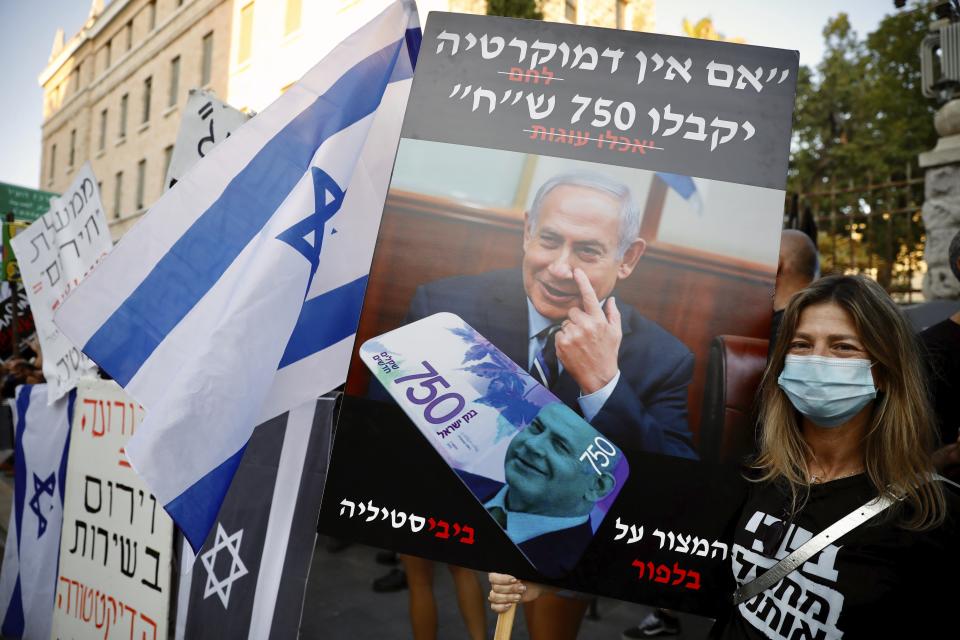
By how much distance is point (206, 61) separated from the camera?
2047 cm

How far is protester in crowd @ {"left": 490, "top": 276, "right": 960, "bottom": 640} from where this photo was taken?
1.31 metres

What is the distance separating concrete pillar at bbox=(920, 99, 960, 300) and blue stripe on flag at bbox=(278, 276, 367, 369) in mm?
A: 5256

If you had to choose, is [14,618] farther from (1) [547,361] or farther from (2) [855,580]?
(2) [855,580]

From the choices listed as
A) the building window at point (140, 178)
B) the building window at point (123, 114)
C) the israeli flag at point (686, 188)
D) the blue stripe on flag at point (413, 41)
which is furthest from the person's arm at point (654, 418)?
the building window at point (123, 114)

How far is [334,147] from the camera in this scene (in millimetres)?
2053

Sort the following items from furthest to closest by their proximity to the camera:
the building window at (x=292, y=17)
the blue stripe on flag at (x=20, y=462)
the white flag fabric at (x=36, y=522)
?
the building window at (x=292, y=17), the blue stripe on flag at (x=20, y=462), the white flag fabric at (x=36, y=522)

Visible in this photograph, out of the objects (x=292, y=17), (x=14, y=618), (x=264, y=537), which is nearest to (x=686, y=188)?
(x=264, y=537)

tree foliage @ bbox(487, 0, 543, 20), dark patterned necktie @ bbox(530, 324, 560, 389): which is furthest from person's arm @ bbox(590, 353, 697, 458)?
tree foliage @ bbox(487, 0, 543, 20)

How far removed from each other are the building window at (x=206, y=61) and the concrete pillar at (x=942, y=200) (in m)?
20.2

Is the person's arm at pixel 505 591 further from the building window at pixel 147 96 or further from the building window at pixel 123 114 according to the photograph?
the building window at pixel 123 114

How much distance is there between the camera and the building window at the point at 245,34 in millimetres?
18328

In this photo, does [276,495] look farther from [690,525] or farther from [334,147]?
[690,525]

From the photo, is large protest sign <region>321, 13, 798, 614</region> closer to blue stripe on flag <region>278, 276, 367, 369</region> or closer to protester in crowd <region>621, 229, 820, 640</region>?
blue stripe on flag <region>278, 276, 367, 369</region>

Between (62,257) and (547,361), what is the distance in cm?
313
